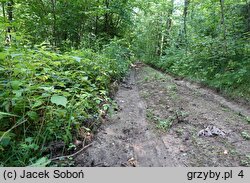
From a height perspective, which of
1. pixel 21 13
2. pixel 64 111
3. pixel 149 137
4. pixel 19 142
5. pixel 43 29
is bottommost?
pixel 149 137

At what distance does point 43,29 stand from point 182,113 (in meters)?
6.30

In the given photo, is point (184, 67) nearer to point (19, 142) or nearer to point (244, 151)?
point (244, 151)

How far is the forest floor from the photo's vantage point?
2.69m

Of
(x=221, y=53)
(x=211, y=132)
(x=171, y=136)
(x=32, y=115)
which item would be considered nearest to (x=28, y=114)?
(x=32, y=115)

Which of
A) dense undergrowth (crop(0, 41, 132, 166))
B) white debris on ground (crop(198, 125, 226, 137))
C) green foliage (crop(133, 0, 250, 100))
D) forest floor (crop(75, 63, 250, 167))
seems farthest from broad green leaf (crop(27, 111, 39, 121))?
green foliage (crop(133, 0, 250, 100))

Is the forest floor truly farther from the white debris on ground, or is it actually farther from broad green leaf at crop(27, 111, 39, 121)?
broad green leaf at crop(27, 111, 39, 121)

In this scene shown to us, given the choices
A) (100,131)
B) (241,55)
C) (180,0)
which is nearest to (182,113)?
(100,131)

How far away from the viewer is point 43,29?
8078 millimetres

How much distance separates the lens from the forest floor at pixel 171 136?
2689 millimetres

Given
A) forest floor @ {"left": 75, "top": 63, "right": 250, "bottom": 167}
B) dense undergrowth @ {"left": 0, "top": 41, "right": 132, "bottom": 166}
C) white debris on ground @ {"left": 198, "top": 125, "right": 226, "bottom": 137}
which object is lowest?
forest floor @ {"left": 75, "top": 63, "right": 250, "bottom": 167}

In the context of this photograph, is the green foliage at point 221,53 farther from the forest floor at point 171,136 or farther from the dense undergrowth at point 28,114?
the dense undergrowth at point 28,114

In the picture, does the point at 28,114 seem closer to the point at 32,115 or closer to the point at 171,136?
the point at 32,115

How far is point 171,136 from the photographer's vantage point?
11.3 ft

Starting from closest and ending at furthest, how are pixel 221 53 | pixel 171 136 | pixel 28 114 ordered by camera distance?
1. pixel 28 114
2. pixel 171 136
3. pixel 221 53
